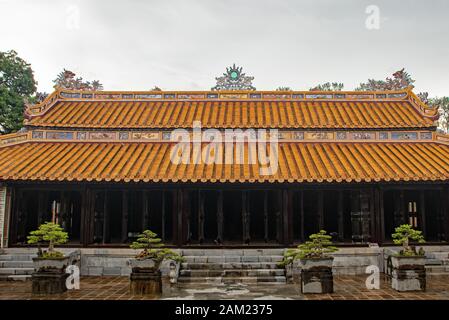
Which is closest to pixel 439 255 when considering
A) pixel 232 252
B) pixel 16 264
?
pixel 232 252

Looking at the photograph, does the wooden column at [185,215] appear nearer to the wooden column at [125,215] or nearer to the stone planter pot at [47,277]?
the wooden column at [125,215]

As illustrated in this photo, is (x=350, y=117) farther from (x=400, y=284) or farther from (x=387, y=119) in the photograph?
(x=400, y=284)

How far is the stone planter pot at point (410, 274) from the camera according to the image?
10398 mm

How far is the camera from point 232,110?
18.1 meters

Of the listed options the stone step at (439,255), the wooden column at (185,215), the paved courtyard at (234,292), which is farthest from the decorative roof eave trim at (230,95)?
the paved courtyard at (234,292)

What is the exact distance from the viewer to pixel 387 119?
16766 millimetres

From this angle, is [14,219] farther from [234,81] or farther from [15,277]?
[234,81]

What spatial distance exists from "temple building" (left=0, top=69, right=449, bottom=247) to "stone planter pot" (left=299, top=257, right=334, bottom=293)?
3429 mm

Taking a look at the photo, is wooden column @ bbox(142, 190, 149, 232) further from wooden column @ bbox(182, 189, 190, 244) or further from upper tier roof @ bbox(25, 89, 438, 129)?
upper tier roof @ bbox(25, 89, 438, 129)

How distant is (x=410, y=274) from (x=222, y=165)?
6.99 metres

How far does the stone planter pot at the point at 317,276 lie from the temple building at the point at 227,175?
3.43 m

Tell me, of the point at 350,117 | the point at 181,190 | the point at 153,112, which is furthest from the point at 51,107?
the point at 350,117

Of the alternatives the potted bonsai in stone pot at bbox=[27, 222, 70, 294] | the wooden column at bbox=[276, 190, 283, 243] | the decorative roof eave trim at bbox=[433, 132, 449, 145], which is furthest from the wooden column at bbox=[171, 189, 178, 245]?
the decorative roof eave trim at bbox=[433, 132, 449, 145]
